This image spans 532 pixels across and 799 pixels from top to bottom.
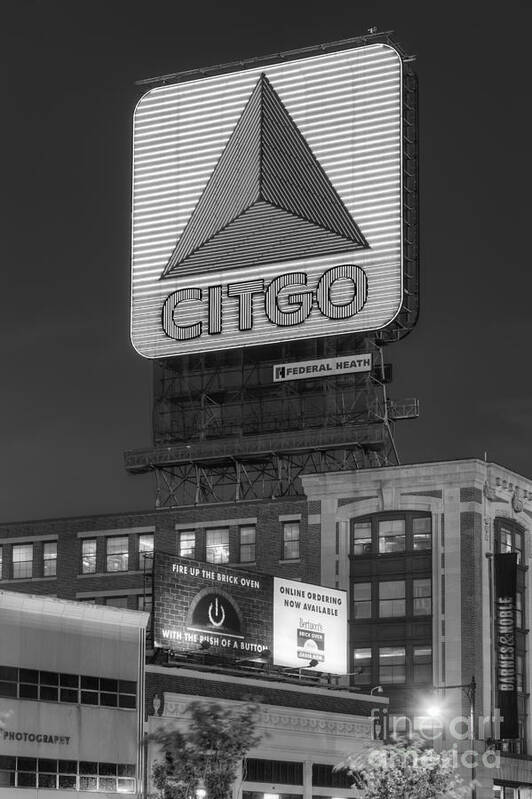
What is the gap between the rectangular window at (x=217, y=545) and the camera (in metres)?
102

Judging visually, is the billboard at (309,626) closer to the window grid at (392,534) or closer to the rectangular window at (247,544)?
the window grid at (392,534)

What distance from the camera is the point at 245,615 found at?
8519cm

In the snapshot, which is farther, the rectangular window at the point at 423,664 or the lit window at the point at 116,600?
the lit window at the point at 116,600

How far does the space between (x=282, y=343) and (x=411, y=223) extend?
11044mm

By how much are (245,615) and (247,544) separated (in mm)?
16701

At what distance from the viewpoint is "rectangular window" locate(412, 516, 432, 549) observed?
9594 centimetres

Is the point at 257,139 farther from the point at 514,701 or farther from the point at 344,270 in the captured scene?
the point at 514,701

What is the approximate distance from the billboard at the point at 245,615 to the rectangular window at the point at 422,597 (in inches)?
191

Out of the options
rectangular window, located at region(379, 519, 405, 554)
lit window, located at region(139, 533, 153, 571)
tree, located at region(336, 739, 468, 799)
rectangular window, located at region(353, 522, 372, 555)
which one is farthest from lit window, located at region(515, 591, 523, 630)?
tree, located at region(336, 739, 468, 799)

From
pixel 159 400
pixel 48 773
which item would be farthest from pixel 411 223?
pixel 48 773

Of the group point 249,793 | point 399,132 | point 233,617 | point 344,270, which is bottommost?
point 249,793

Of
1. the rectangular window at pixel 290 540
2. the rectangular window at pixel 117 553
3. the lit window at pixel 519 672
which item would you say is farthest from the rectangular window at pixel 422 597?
the rectangular window at pixel 117 553

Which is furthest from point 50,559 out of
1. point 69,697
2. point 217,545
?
point 69,697

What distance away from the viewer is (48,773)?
212ft
